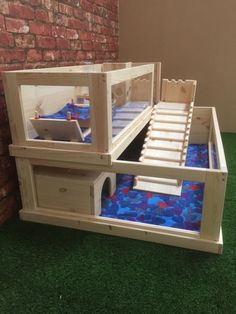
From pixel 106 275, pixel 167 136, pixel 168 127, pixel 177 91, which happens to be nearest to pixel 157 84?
pixel 177 91

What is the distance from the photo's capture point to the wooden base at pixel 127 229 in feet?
4.27

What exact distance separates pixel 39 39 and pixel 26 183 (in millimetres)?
900

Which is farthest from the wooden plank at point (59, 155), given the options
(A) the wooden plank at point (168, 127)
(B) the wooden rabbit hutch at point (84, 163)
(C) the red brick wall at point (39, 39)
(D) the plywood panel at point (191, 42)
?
(D) the plywood panel at point (191, 42)

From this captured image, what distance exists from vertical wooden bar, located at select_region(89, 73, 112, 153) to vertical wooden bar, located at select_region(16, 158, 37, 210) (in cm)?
41

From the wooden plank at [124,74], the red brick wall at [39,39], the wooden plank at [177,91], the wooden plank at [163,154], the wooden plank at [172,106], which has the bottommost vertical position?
the wooden plank at [163,154]

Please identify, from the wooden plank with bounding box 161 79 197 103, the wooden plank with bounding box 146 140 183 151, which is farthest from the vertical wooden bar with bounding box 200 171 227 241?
the wooden plank with bounding box 161 79 197 103

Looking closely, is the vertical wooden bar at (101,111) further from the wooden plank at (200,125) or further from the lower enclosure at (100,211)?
the wooden plank at (200,125)

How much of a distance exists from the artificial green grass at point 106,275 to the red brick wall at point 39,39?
35 centimetres

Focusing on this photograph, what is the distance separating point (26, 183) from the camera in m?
1.51

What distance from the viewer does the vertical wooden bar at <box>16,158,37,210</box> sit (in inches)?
58.2

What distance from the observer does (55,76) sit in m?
1.27

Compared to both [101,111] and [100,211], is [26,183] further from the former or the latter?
[101,111]

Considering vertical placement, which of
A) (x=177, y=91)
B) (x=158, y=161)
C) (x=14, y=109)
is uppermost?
(x=14, y=109)

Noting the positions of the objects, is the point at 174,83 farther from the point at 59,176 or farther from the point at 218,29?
the point at 59,176
